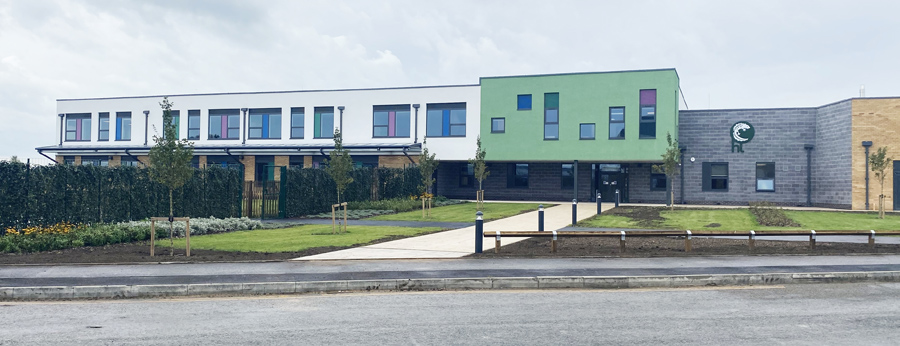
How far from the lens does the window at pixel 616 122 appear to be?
35.9 metres

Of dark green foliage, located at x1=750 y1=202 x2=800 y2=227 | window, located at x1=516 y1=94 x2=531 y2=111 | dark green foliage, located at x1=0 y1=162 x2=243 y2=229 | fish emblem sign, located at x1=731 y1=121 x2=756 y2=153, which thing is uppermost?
window, located at x1=516 y1=94 x2=531 y2=111

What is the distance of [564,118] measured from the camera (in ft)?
121

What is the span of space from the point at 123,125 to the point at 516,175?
2669 centimetres

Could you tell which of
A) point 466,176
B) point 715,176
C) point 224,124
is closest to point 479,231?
point 715,176

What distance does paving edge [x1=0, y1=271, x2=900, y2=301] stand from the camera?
9578mm

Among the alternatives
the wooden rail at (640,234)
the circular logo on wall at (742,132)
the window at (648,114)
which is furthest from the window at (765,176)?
the wooden rail at (640,234)

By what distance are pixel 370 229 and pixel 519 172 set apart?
2304 cm

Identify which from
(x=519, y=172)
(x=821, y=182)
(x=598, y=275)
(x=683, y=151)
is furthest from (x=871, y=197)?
(x=598, y=275)

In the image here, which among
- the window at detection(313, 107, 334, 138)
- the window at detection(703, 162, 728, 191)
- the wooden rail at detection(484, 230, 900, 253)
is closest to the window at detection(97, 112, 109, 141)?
the window at detection(313, 107, 334, 138)

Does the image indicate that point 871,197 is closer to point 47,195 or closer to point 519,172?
point 519,172

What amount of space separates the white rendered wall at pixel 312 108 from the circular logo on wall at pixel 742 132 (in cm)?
1434

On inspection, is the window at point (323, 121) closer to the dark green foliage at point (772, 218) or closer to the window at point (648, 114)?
the window at point (648, 114)

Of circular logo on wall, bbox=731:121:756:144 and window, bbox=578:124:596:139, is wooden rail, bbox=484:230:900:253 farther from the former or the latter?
circular logo on wall, bbox=731:121:756:144

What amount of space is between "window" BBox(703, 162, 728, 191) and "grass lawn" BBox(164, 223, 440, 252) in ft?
74.5
